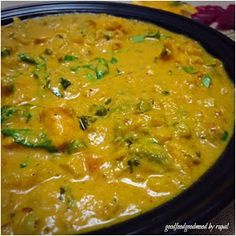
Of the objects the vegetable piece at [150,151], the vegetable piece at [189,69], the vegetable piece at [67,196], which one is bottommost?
the vegetable piece at [67,196]

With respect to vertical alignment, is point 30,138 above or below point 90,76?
below

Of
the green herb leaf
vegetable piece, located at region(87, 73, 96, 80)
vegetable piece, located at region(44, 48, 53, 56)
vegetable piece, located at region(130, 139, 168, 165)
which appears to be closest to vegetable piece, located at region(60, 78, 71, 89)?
vegetable piece, located at region(87, 73, 96, 80)

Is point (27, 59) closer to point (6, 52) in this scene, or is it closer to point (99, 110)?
point (6, 52)

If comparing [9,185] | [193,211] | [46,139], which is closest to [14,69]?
[46,139]

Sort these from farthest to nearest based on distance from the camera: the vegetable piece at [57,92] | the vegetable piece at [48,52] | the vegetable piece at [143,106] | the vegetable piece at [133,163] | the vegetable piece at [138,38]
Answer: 1. the vegetable piece at [138,38]
2. the vegetable piece at [48,52]
3. the vegetable piece at [57,92]
4. the vegetable piece at [143,106]
5. the vegetable piece at [133,163]

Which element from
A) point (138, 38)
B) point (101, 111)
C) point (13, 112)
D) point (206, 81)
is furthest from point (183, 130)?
point (138, 38)

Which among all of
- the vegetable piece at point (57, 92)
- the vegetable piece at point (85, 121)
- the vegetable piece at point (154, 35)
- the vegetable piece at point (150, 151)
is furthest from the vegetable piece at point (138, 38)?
the vegetable piece at point (150, 151)

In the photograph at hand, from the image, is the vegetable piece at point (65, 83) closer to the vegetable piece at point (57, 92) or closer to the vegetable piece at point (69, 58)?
the vegetable piece at point (57, 92)
